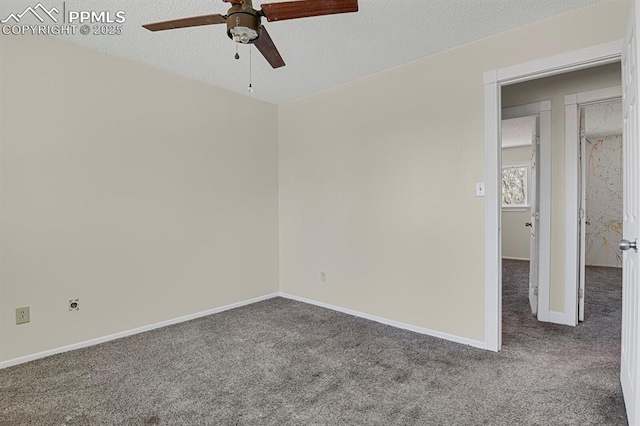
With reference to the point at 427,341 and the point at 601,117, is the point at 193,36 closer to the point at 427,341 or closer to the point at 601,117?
the point at 427,341

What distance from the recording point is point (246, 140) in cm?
395

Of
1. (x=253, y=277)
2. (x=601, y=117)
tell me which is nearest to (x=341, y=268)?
(x=253, y=277)

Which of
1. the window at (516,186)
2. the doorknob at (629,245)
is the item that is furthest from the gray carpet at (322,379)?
the window at (516,186)

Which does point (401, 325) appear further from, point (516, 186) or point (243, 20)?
point (516, 186)

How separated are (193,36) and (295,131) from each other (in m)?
1.74

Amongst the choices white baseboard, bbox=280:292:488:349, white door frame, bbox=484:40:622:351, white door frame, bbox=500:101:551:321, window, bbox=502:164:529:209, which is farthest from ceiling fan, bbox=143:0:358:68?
window, bbox=502:164:529:209

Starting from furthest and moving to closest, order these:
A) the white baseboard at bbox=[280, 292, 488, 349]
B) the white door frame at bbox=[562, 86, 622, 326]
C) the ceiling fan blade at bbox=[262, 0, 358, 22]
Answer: the white door frame at bbox=[562, 86, 622, 326], the white baseboard at bbox=[280, 292, 488, 349], the ceiling fan blade at bbox=[262, 0, 358, 22]

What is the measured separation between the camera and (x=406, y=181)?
3158 millimetres

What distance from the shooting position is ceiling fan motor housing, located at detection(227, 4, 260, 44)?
1.54m

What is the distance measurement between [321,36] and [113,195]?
7.11 ft

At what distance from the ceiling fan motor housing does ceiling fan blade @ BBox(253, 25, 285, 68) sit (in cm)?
6

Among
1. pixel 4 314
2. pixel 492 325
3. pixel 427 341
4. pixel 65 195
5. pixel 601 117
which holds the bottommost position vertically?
pixel 427 341

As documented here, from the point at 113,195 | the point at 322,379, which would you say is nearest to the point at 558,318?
the point at 322,379

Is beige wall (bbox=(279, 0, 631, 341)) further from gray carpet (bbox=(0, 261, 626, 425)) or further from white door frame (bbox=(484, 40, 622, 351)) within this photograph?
gray carpet (bbox=(0, 261, 626, 425))
